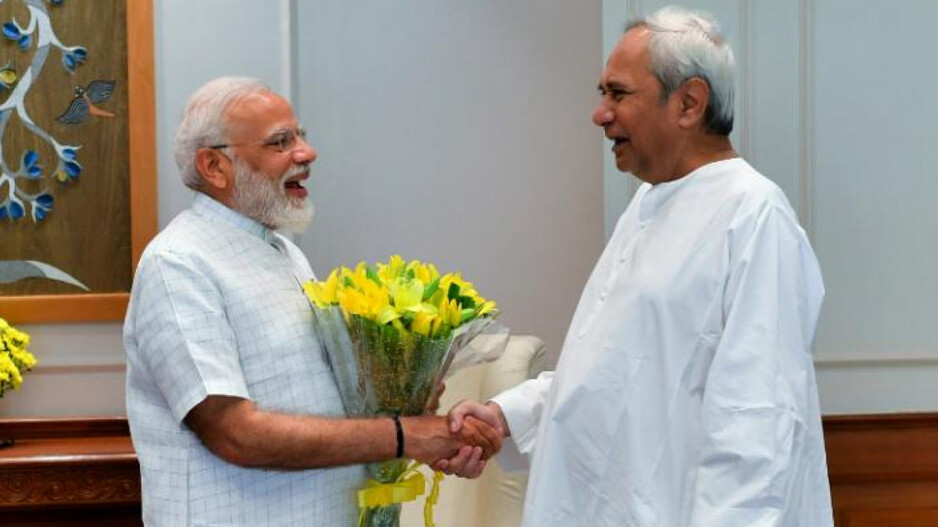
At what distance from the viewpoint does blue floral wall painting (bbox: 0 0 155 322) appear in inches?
143

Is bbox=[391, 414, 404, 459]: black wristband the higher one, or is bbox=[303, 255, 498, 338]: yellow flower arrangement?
bbox=[303, 255, 498, 338]: yellow flower arrangement

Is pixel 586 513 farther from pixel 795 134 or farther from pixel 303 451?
pixel 795 134

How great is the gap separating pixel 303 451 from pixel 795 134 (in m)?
1.72

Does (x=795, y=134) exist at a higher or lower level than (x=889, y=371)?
higher

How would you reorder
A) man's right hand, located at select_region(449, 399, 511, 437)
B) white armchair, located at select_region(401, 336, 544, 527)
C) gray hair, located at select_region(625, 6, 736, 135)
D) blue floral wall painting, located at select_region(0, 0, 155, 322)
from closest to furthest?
gray hair, located at select_region(625, 6, 736, 135) < man's right hand, located at select_region(449, 399, 511, 437) < white armchair, located at select_region(401, 336, 544, 527) < blue floral wall painting, located at select_region(0, 0, 155, 322)

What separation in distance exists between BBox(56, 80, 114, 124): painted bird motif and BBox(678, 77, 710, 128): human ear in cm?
199

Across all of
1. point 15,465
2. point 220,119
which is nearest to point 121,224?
point 15,465

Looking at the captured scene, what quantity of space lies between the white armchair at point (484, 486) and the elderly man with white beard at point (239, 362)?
905 mm

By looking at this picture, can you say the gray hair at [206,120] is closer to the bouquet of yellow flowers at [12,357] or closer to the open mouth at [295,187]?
the open mouth at [295,187]

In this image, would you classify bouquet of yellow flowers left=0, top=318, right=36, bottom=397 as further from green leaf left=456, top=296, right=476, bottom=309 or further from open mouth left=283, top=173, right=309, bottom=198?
green leaf left=456, top=296, right=476, bottom=309

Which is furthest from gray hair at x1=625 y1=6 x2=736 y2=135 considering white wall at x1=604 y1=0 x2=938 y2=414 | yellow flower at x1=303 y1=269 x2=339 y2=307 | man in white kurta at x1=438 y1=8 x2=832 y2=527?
white wall at x1=604 y1=0 x2=938 y2=414

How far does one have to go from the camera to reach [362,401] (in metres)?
2.32

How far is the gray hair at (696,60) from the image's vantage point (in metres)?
2.13

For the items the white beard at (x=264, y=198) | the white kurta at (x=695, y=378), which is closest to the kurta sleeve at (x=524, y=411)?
the white kurta at (x=695, y=378)
